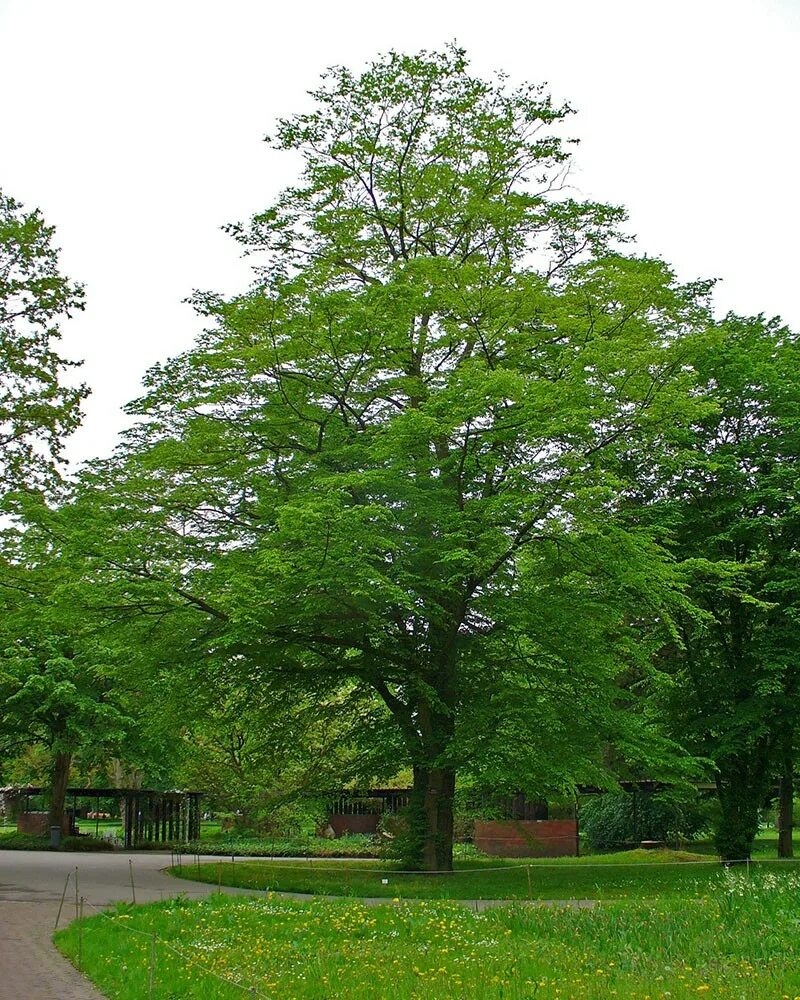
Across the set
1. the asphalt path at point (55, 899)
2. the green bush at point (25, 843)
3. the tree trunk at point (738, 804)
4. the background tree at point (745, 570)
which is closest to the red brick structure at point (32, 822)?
the green bush at point (25, 843)

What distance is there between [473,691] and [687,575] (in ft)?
16.2

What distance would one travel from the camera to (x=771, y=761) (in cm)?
2591

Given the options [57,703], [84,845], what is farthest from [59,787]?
[57,703]

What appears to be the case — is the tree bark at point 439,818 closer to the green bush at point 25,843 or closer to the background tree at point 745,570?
the background tree at point 745,570

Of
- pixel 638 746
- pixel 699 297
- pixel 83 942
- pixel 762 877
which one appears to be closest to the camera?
pixel 83 942

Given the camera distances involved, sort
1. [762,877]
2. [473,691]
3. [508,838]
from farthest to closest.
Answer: [508,838]
[473,691]
[762,877]

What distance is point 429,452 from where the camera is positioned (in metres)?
21.2

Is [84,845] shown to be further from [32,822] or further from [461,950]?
[461,950]

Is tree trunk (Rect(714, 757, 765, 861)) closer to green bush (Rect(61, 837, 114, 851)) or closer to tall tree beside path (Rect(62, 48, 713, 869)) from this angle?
tall tree beside path (Rect(62, 48, 713, 869))

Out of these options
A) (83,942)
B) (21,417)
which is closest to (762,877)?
(83,942)

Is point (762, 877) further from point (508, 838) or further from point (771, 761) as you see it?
point (508, 838)

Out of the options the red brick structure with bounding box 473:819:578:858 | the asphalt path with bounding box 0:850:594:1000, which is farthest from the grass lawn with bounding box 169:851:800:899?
the red brick structure with bounding box 473:819:578:858

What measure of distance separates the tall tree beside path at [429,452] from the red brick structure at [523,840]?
31.5 ft

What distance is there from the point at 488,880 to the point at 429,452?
8.59 meters
